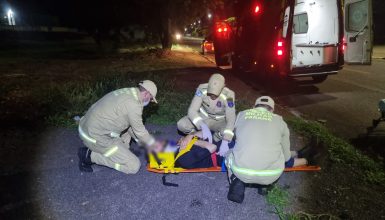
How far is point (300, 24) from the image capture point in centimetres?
823

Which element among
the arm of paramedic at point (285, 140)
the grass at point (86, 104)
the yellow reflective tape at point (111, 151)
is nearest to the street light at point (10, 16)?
the grass at point (86, 104)

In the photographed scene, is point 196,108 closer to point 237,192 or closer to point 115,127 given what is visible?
point 115,127

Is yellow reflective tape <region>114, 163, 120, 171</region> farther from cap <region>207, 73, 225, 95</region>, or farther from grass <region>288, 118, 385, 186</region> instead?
grass <region>288, 118, 385, 186</region>

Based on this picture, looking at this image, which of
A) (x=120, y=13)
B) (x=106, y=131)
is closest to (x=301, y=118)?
(x=106, y=131)

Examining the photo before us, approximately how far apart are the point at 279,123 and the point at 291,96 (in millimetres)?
5267

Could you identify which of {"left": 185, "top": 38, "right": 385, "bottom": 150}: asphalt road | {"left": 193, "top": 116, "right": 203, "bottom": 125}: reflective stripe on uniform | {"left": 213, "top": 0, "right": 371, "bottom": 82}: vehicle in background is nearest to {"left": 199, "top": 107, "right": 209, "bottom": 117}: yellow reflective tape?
{"left": 193, "top": 116, "right": 203, "bottom": 125}: reflective stripe on uniform

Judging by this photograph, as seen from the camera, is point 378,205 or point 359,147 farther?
point 359,147

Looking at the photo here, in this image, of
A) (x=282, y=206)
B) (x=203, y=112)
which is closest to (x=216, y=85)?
(x=203, y=112)

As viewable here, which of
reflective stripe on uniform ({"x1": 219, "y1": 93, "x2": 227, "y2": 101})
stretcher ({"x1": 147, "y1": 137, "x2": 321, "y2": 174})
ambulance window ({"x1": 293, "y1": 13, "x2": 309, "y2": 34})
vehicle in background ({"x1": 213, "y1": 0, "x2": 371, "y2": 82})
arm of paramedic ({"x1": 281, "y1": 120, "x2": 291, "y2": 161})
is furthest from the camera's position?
ambulance window ({"x1": 293, "y1": 13, "x2": 309, "y2": 34})

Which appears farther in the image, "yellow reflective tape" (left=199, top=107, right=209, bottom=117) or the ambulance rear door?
the ambulance rear door

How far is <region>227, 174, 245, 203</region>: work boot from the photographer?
356 cm

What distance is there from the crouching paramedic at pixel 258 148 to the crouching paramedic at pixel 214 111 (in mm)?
792

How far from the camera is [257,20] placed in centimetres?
955

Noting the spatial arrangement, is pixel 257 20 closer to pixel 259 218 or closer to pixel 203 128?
pixel 203 128
